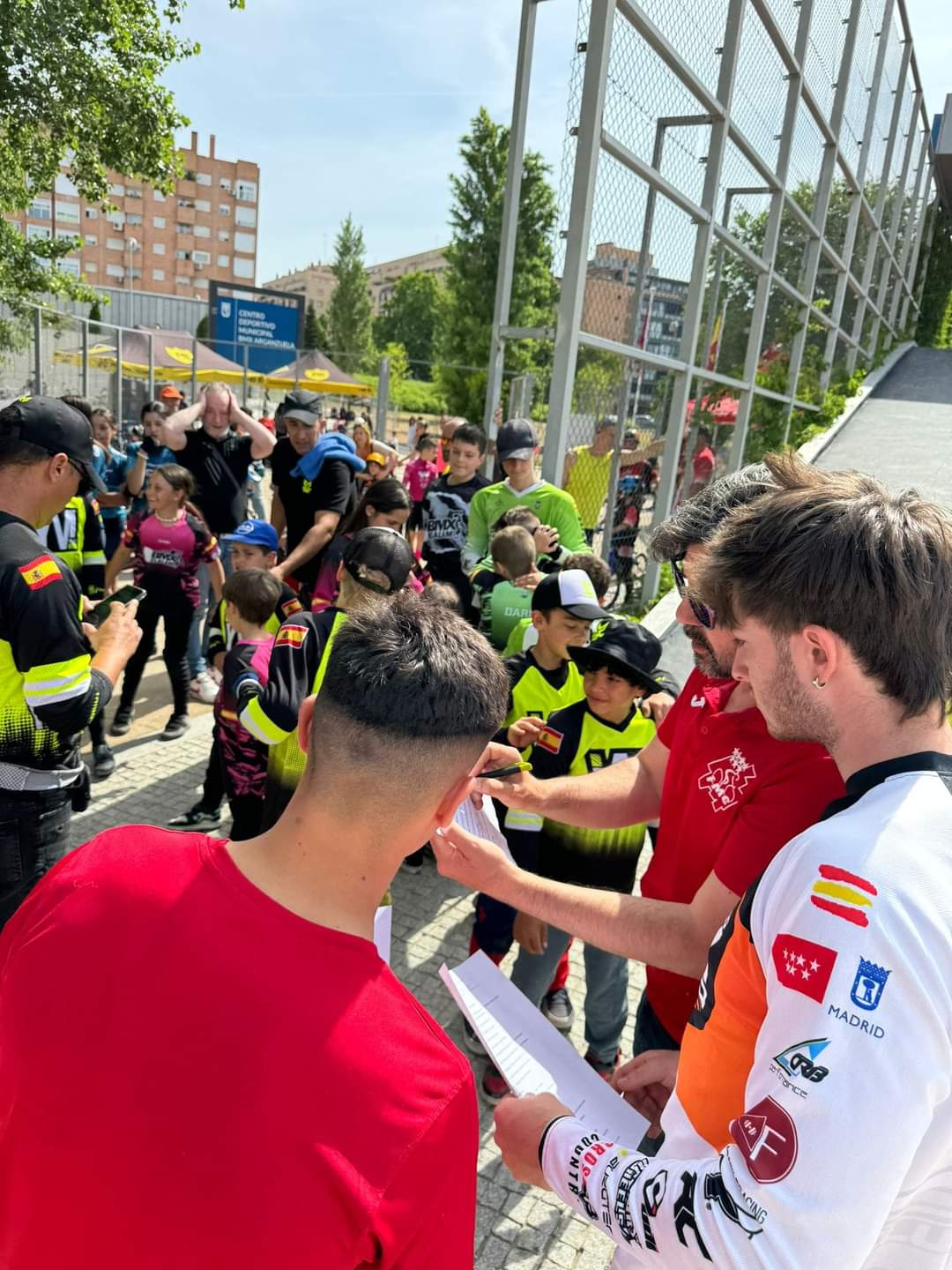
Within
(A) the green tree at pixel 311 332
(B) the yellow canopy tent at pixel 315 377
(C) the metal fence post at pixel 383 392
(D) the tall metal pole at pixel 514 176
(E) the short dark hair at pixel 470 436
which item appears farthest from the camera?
(A) the green tree at pixel 311 332

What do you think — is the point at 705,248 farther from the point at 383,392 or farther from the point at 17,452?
the point at 383,392

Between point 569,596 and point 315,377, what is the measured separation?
2330cm

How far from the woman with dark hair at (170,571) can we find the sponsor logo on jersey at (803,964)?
4965 millimetres

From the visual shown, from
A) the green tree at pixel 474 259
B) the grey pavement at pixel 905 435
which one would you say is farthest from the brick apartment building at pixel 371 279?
the grey pavement at pixel 905 435

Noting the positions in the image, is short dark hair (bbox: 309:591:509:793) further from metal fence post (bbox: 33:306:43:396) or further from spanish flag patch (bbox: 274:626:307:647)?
metal fence post (bbox: 33:306:43:396)

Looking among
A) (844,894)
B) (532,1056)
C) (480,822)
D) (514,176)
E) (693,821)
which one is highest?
(514,176)

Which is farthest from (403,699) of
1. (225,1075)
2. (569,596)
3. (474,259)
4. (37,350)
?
(474,259)

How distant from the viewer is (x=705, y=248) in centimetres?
732

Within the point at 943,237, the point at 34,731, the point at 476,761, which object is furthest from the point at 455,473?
the point at 943,237

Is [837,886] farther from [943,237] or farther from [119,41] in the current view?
[943,237]

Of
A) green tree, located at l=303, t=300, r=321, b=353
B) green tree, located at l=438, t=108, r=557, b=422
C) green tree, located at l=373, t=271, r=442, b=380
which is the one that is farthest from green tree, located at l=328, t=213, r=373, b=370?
green tree, located at l=438, t=108, r=557, b=422

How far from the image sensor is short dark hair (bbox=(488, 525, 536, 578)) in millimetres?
4246

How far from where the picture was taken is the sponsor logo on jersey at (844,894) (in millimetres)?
928

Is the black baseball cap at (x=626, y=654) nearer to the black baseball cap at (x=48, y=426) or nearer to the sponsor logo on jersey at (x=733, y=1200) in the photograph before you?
the black baseball cap at (x=48, y=426)
